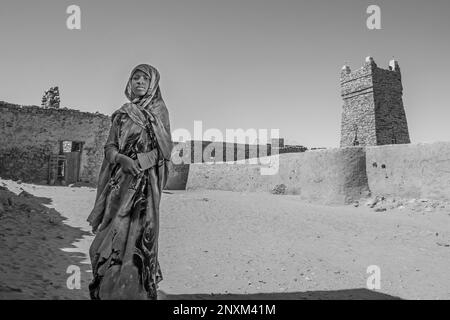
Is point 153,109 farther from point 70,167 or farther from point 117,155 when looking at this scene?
point 70,167

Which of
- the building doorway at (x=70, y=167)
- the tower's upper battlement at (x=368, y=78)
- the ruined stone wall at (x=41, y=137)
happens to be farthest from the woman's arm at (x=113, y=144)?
the tower's upper battlement at (x=368, y=78)

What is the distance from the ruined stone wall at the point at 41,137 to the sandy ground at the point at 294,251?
7225 millimetres

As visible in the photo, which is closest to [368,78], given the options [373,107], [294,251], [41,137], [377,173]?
[373,107]

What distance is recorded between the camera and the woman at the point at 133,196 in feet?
8.82

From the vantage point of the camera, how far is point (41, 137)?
1698cm

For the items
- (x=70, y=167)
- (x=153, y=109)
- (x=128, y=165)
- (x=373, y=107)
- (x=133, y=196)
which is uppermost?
(x=373, y=107)

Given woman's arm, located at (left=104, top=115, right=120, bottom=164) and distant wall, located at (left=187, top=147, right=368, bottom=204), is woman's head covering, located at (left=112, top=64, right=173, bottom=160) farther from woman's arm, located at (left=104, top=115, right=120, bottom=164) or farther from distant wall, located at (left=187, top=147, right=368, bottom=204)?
distant wall, located at (left=187, top=147, right=368, bottom=204)

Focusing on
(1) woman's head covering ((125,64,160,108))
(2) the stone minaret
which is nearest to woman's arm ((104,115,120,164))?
(1) woman's head covering ((125,64,160,108))

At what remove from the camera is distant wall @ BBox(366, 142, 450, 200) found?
934 centimetres

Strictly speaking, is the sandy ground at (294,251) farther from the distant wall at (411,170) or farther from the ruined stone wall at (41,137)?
the ruined stone wall at (41,137)

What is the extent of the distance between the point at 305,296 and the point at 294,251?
6.83 feet

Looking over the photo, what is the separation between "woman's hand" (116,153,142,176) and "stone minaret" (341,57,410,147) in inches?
647
